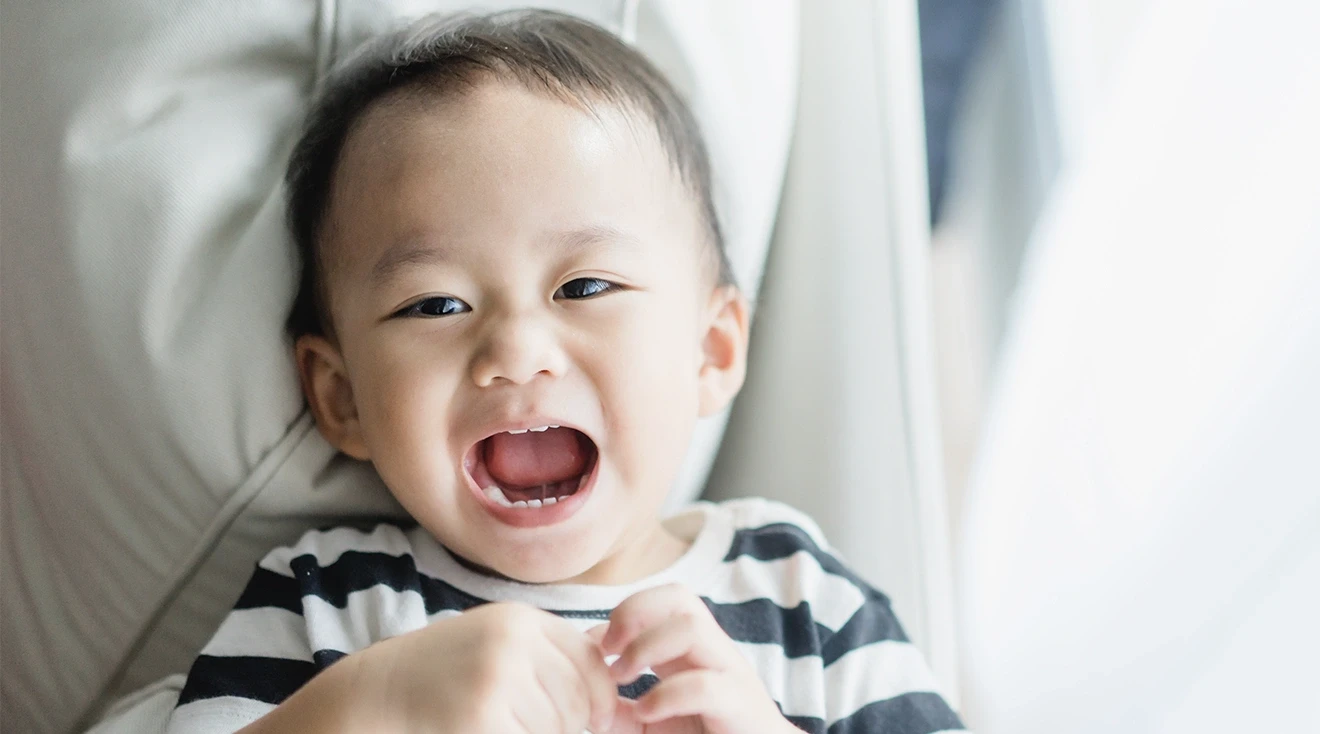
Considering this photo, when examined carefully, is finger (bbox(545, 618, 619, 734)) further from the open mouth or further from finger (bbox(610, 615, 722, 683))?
the open mouth

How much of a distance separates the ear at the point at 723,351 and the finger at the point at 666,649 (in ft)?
0.94

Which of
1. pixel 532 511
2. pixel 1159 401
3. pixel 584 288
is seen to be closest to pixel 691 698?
pixel 532 511

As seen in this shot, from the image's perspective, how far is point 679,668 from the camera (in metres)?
0.71

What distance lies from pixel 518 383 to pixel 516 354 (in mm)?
23

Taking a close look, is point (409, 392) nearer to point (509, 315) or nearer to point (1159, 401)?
point (509, 315)

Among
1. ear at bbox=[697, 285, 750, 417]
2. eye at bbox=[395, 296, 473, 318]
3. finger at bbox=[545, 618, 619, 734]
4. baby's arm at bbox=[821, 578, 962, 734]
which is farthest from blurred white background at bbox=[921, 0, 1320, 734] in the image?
eye at bbox=[395, 296, 473, 318]

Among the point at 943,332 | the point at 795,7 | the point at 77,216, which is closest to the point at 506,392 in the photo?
the point at 77,216

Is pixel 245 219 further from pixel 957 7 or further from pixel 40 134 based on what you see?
pixel 957 7

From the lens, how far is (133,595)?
89 centimetres

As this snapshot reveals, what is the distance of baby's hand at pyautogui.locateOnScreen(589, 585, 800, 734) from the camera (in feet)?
2.20

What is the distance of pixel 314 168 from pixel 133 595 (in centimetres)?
35

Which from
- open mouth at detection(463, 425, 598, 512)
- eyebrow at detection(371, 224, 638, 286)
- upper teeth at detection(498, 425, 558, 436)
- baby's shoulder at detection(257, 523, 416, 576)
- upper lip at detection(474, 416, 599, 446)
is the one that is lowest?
baby's shoulder at detection(257, 523, 416, 576)

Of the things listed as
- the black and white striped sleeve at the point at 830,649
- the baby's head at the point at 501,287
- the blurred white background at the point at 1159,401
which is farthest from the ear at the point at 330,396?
the blurred white background at the point at 1159,401

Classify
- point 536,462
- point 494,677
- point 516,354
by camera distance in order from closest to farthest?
1. point 494,677
2. point 516,354
3. point 536,462
